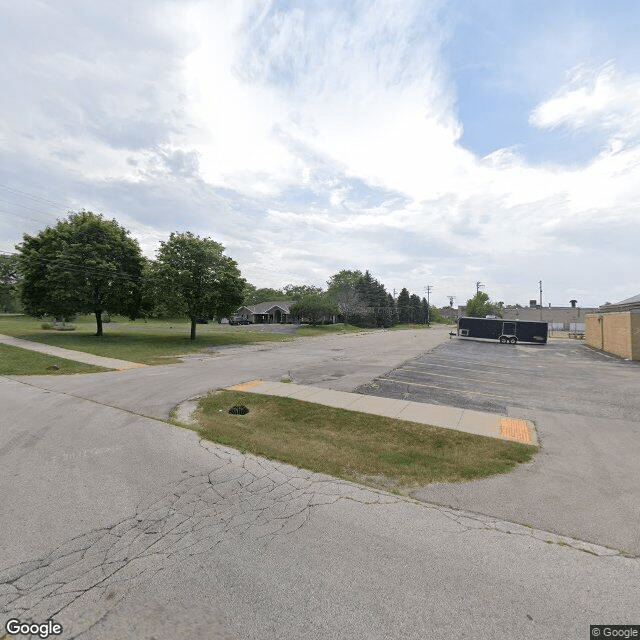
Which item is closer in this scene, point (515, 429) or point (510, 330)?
point (515, 429)

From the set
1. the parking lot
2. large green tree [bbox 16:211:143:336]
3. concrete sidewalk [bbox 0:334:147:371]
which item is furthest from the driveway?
large green tree [bbox 16:211:143:336]

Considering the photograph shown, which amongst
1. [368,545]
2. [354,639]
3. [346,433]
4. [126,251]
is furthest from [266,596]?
[126,251]

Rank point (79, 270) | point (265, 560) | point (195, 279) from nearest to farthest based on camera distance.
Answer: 1. point (265, 560)
2. point (79, 270)
3. point (195, 279)

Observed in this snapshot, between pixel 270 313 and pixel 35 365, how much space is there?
207 feet

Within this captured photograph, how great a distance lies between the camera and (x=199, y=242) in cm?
3066

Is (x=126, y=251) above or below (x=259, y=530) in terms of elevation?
above

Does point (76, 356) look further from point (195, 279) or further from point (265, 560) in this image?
point (265, 560)

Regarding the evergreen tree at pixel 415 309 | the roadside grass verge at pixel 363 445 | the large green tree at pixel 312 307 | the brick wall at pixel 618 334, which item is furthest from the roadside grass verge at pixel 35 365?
the evergreen tree at pixel 415 309

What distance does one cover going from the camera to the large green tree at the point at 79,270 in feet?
87.6

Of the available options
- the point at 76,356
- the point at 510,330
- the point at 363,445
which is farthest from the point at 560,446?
the point at 510,330

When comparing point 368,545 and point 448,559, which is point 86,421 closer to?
point 368,545

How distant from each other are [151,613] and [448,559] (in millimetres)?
3020

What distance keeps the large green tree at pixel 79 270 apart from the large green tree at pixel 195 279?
3247 millimetres

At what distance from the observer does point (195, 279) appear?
29594mm
